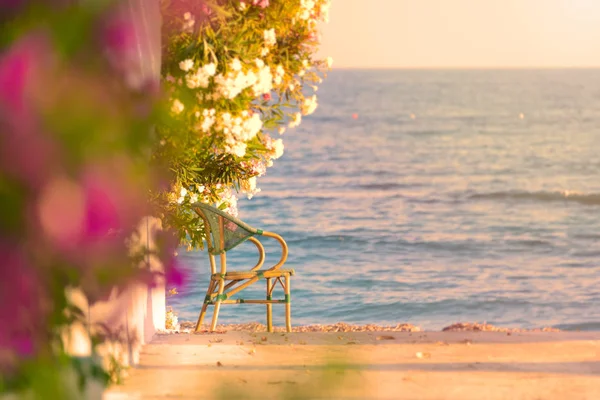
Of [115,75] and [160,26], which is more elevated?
[160,26]

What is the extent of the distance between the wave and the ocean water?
50mm

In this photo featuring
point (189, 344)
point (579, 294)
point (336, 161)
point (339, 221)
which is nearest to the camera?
point (189, 344)

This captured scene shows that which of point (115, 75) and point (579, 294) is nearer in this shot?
point (115, 75)

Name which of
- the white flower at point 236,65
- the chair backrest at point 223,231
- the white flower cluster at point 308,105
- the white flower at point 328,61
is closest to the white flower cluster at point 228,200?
the chair backrest at point 223,231

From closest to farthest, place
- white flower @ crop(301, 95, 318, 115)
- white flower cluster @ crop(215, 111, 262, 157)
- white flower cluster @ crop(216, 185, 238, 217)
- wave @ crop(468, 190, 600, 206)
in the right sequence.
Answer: white flower cluster @ crop(215, 111, 262, 157) → white flower @ crop(301, 95, 318, 115) → white flower cluster @ crop(216, 185, 238, 217) → wave @ crop(468, 190, 600, 206)

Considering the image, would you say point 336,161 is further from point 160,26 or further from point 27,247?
point 27,247

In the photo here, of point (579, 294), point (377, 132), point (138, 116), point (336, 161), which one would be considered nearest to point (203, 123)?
point (138, 116)

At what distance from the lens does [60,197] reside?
87 cm

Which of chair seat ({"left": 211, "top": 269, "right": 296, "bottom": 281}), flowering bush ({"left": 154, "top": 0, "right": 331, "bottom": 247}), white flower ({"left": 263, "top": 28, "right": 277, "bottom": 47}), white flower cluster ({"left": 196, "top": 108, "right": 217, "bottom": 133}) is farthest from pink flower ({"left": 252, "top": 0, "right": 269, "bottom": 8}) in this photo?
chair seat ({"left": 211, "top": 269, "right": 296, "bottom": 281})

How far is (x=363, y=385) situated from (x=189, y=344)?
358cm

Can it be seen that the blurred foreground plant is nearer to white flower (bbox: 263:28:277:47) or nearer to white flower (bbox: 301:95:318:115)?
white flower (bbox: 263:28:277:47)

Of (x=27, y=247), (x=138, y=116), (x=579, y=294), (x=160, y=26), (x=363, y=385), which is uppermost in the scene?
(x=160, y=26)

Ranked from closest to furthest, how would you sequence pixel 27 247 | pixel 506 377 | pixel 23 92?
pixel 23 92
pixel 27 247
pixel 506 377

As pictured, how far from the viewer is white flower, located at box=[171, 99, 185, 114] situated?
37.6 inches
